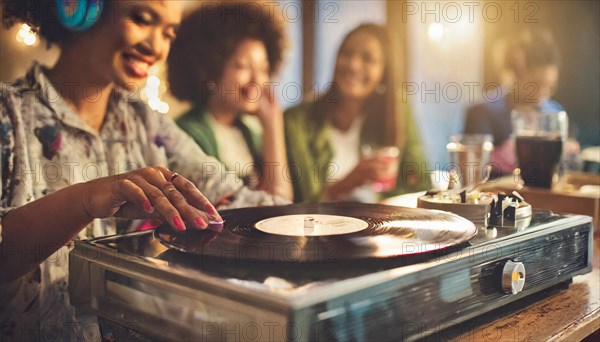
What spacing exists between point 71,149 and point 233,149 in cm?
70

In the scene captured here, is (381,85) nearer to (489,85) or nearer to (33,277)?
(489,85)

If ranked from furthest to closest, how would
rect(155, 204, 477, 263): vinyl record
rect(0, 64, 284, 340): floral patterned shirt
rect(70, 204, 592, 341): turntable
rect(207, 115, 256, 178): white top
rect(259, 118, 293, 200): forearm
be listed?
rect(259, 118, 293, 200): forearm, rect(207, 115, 256, 178): white top, rect(0, 64, 284, 340): floral patterned shirt, rect(155, 204, 477, 263): vinyl record, rect(70, 204, 592, 341): turntable

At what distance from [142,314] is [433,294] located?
43 centimetres

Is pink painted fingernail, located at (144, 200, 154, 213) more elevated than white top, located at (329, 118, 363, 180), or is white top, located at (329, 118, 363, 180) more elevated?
pink painted fingernail, located at (144, 200, 154, 213)

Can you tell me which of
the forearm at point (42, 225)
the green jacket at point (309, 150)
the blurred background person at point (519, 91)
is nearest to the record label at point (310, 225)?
the forearm at point (42, 225)

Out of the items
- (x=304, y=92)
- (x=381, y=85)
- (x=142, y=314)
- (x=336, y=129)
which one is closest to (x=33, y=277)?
(x=142, y=314)

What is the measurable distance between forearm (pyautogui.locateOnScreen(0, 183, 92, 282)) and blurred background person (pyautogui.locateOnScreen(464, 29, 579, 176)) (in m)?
2.86

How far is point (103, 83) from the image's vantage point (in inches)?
66.4

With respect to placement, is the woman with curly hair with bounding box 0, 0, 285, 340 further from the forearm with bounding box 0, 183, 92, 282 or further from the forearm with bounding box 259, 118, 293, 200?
the forearm with bounding box 259, 118, 293, 200

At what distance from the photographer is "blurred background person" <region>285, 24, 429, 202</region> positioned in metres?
2.60

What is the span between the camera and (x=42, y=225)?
123 centimetres

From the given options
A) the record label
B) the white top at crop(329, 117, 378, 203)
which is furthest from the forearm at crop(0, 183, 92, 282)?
the white top at crop(329, 117, 378, 203)

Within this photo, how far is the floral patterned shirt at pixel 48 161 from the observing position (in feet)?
4.81

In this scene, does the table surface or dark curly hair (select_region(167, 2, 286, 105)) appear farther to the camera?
dark curly hair (select_region(167, 2, 286, 105))
